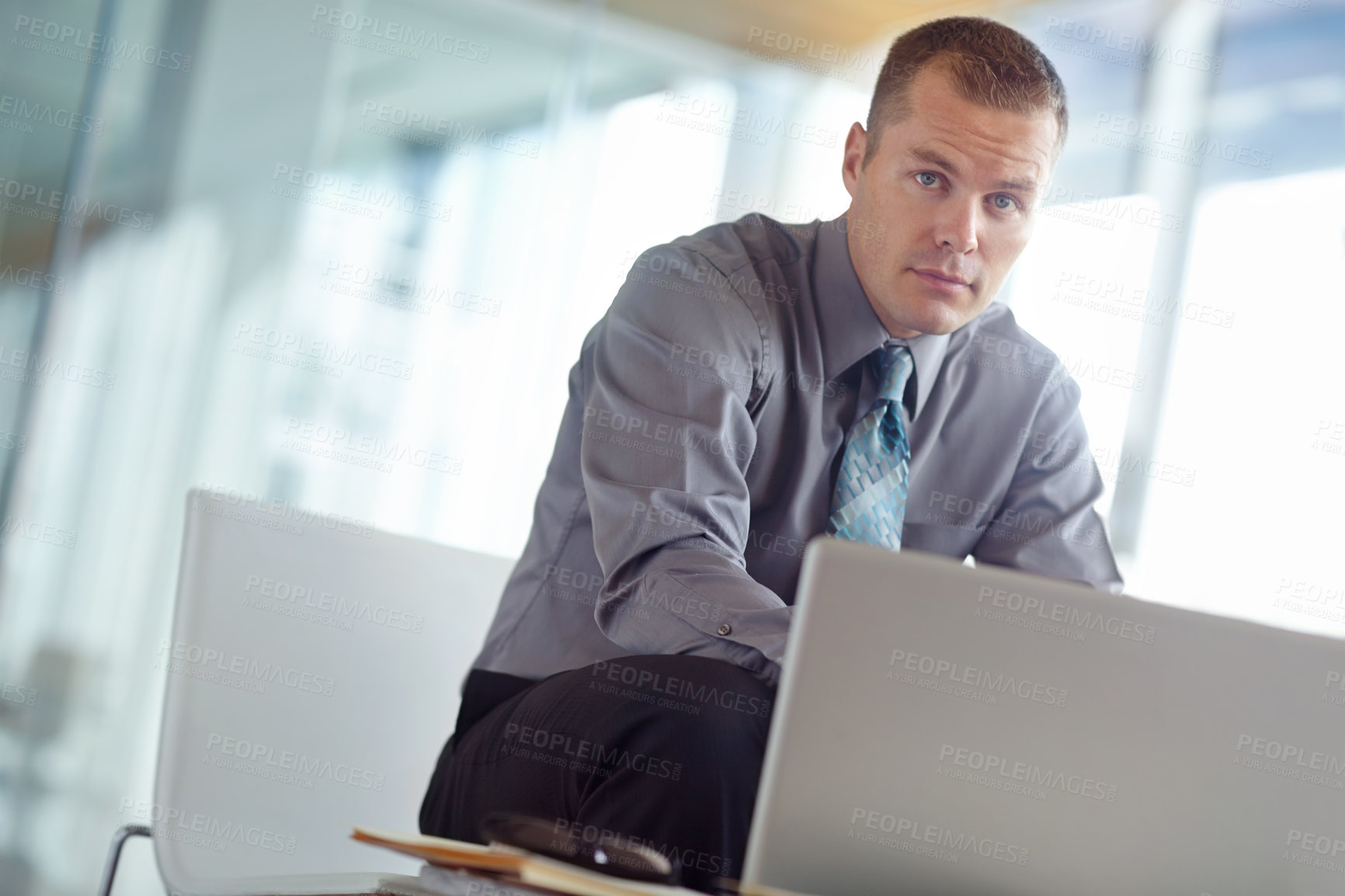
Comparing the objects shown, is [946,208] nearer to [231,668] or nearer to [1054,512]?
[1054,512]

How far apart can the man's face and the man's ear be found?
0.09m

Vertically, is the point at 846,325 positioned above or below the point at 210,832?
above

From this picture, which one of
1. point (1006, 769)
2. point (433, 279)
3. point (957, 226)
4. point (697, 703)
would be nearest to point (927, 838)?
point (1006, 769)

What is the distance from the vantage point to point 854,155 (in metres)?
1.68

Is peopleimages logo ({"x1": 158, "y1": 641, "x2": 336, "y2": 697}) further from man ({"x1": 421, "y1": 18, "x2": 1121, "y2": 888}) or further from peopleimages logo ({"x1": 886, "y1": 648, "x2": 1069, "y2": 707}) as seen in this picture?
peopleimages logo ({"x1": 886, "y1": 648, "x2": 1069, "y2": 707})

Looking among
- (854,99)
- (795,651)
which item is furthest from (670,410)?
(854,99)

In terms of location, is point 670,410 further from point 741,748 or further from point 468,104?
point 468,104

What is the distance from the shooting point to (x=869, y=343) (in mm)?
1483

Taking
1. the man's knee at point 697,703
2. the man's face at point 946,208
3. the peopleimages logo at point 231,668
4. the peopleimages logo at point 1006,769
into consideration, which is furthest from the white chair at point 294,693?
the peopleimages logo at point 1006,769

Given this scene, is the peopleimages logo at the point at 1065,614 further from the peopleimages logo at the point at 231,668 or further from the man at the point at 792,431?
the peopleimages logo at the point at 231,668

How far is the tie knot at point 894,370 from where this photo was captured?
1472mm

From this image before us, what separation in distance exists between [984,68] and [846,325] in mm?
369

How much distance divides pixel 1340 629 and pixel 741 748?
9.18ft

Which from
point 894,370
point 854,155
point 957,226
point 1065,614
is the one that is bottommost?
point 1065,614
